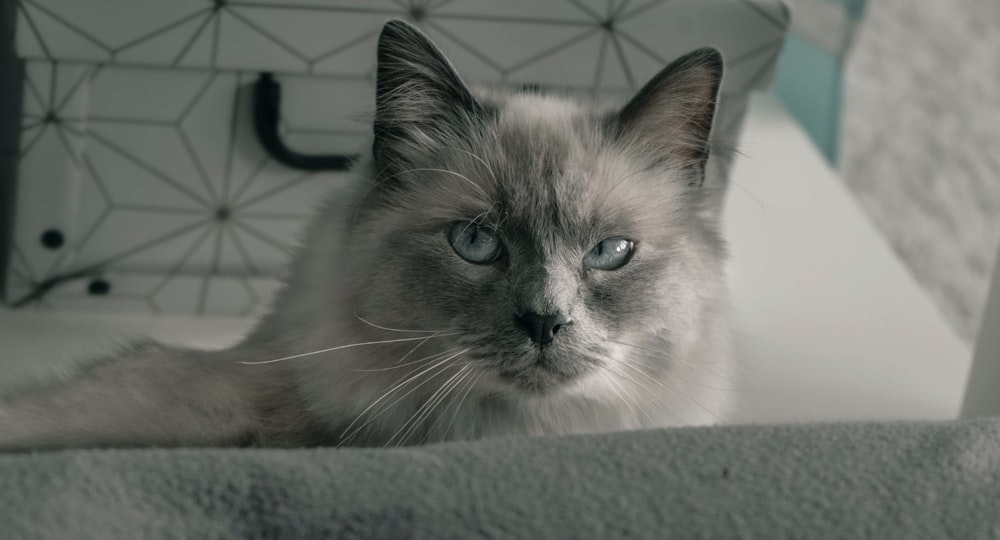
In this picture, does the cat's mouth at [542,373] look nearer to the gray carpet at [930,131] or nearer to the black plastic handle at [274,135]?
the black plastic handle at [274,135]

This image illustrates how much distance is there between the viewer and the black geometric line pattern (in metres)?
1.08

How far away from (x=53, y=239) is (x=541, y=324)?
0.69 meters

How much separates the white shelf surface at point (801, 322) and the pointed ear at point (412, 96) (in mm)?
350

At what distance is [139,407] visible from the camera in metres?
0.79

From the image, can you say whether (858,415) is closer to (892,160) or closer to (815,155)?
(815,155)

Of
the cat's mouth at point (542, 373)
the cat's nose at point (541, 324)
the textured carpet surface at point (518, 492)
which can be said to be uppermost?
the cat's nose at point (541, 324)

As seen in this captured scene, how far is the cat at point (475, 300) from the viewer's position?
0.77 metres

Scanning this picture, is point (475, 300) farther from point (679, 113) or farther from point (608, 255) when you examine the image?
point (679, 113)

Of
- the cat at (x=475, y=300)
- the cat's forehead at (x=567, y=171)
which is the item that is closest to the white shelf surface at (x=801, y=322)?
the cat at (x=475, y=300)

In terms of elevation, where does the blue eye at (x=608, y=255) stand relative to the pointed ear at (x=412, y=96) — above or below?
below

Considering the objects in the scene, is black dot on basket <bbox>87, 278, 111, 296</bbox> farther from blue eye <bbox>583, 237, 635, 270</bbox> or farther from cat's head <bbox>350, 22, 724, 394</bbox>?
blue eye <bbox>583, 237, 635, 270</bbox>

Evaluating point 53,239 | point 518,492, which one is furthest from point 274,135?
point 518,492

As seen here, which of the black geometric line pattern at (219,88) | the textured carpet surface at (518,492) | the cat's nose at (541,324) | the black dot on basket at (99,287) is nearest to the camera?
the textured carpet surface at (518,492)

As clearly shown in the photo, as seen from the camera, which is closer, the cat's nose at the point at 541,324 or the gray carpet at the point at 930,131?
the cat's nose at the point at 541,324
